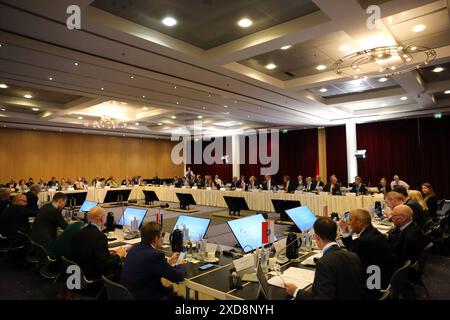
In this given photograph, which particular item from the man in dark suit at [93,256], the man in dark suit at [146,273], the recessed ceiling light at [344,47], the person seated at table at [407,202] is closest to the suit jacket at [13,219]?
the man in dark suit at [93,256]

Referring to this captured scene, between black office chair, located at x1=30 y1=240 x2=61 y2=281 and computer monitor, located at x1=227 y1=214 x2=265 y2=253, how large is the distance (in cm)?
206

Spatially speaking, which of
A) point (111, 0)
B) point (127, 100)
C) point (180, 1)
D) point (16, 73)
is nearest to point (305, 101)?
point (127, 100)

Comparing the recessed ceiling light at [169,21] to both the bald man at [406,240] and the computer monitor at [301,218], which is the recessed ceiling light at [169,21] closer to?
the computer monitor at [301,218]

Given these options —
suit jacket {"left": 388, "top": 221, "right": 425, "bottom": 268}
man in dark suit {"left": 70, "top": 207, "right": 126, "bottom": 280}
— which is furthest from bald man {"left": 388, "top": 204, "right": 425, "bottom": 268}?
man in dark suit {"left": 70, "top": 207, "right": 126, "bottom": 280}

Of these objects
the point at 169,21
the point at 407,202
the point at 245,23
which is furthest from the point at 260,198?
the point at 169,21

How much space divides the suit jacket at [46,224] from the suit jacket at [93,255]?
140cm

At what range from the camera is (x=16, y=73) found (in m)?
Result: 5.87

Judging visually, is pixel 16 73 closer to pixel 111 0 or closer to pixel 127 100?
pixel 127 100

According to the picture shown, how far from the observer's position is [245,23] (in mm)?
4410

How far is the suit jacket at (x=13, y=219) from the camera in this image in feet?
14.8

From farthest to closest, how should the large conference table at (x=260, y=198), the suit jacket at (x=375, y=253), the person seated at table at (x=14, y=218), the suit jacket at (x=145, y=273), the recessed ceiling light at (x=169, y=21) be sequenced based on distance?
the large conference table at (x=260, y=198) → the person seated at table at (x=14, y=218) → the recessed ceiling light at (x=169, y=21) → the suit jacket at (x=375, y=253) → the suit jacket at (x=145, y=273)

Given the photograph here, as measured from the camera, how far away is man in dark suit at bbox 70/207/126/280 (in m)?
2.66

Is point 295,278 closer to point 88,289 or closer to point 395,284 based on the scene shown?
point 395,284
